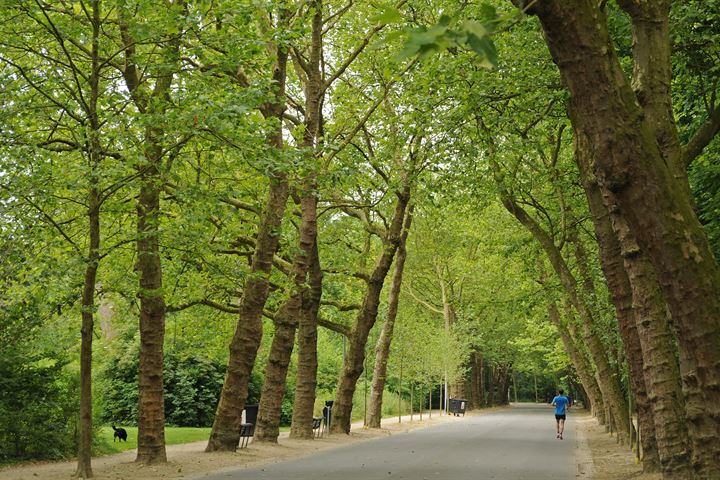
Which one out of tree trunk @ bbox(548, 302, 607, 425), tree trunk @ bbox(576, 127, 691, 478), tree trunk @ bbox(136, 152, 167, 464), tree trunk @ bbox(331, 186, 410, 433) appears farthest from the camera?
tree trunk @ bbox(548, 302, 607, 425)

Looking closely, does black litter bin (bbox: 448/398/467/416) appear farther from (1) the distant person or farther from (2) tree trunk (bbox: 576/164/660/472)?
(2) tree trunk (bbox: 576/164/660/472)

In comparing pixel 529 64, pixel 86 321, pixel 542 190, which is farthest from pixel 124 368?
pixel 529 64

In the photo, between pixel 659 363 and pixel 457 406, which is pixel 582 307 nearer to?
pixel 659 363

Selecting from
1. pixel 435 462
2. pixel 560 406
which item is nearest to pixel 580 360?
pixel 560 406

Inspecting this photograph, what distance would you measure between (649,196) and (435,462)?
13.7 metres

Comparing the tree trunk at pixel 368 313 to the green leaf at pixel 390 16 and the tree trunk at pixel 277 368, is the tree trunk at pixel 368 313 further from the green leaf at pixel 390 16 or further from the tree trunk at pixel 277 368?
the green leaf at pixel 390 16

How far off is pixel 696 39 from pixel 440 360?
1448 inches

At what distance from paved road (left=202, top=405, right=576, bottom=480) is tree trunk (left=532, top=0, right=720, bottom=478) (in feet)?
32.0

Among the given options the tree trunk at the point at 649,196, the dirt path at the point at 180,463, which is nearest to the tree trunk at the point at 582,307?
the dirt path at the point at 180,463

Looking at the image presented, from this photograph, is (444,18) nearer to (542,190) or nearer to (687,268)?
(687,268)

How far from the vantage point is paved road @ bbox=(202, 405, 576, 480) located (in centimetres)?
1482

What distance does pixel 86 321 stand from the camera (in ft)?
43.6

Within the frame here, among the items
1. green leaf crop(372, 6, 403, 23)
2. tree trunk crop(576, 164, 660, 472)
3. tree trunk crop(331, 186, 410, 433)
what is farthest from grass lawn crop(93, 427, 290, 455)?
green leaf crop(372, 6, 403, 23)

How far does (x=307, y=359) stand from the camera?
2486 centimetres
